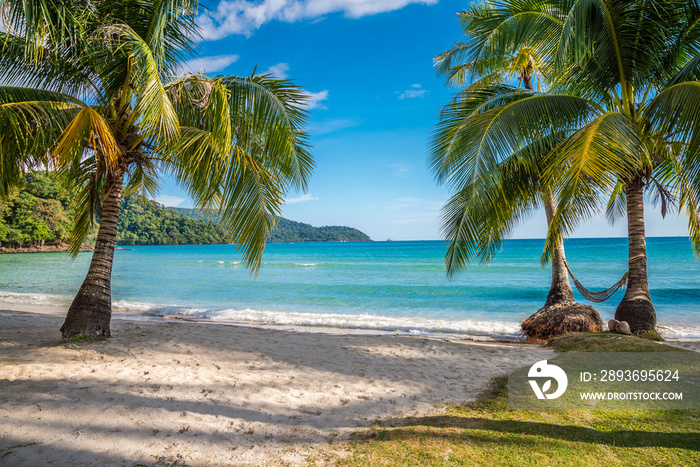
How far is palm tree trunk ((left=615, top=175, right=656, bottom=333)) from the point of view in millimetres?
6156

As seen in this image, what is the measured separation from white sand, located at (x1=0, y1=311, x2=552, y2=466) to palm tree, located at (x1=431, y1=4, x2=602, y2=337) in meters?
1.98

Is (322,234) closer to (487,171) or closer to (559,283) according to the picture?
(559,283)

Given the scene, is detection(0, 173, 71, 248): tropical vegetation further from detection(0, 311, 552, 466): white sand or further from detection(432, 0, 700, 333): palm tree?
detection(432, 0, 700, 333): palm tree

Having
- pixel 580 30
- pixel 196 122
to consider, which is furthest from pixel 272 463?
pixel 580 30

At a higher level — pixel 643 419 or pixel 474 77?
pixel 474 77

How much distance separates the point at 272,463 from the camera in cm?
243

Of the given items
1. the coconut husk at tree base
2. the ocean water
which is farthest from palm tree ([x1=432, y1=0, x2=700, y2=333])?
the ocean water

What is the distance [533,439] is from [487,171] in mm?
3630

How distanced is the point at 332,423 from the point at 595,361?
12.0 ft

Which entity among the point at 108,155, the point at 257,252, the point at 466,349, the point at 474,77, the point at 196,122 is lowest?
the point at 466,349

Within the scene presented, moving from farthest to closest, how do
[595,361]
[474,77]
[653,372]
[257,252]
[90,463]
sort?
1. [474,77]
2. [257,252]
3. [595,361]
4. [653,372]
5. [90,463]

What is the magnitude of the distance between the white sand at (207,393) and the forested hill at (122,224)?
1.93 metres

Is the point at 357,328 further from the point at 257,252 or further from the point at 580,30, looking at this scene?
the point at 580,30

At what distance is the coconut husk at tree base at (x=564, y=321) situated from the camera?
23.1ft
